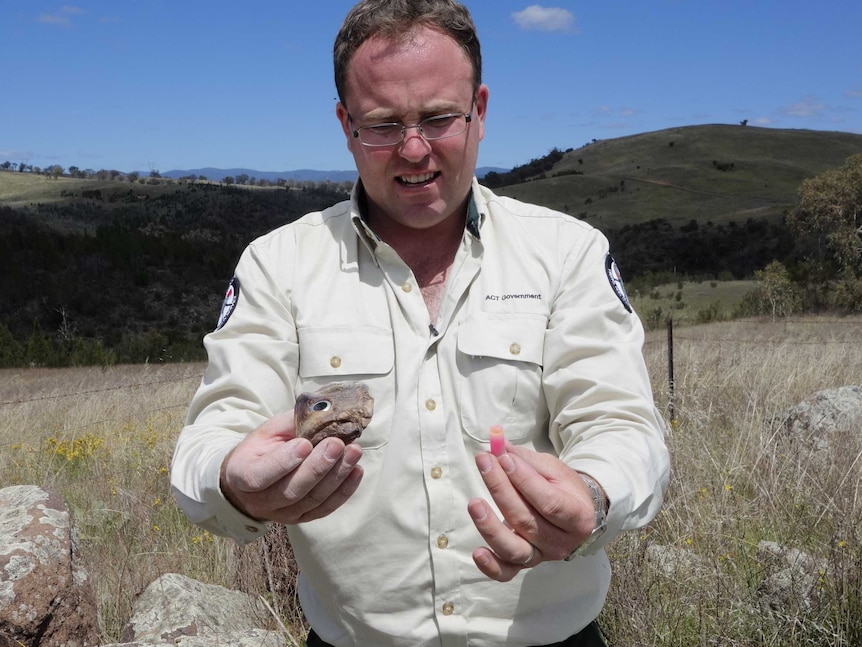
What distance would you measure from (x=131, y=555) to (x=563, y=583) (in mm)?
3164

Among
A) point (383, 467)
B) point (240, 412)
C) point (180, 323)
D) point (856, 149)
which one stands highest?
point (856, 149)

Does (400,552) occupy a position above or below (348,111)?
below

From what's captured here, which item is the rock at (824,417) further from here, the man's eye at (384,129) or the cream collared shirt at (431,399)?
the man's eye at (384,129)

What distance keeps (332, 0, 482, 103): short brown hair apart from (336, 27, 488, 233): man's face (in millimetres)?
23

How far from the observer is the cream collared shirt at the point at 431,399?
210 cm

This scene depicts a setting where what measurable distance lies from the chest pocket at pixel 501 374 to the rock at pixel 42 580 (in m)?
2.12

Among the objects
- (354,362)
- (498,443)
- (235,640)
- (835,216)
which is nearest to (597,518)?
(498,443)

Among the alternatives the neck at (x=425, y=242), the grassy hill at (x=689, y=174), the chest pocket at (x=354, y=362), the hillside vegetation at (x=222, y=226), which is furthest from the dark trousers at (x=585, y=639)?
the grassy hill at (x=689, y=174)

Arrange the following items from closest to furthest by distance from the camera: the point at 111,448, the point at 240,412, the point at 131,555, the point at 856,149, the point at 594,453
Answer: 1. the point at 594,453
2. the point at 240,412
3. the point at 131,555
4. the point at 111,448
5. the point at 856,149

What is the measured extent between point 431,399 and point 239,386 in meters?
0.49

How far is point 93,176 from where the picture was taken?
8750 cm

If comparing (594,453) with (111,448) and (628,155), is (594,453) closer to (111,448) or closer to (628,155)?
(111,448)

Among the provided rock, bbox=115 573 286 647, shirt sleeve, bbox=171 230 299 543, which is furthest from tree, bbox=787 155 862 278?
shirt sleeve, bbox=171 230 299 543

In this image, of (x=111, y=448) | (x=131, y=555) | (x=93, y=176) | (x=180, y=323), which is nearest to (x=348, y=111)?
(x=131, y=555)
